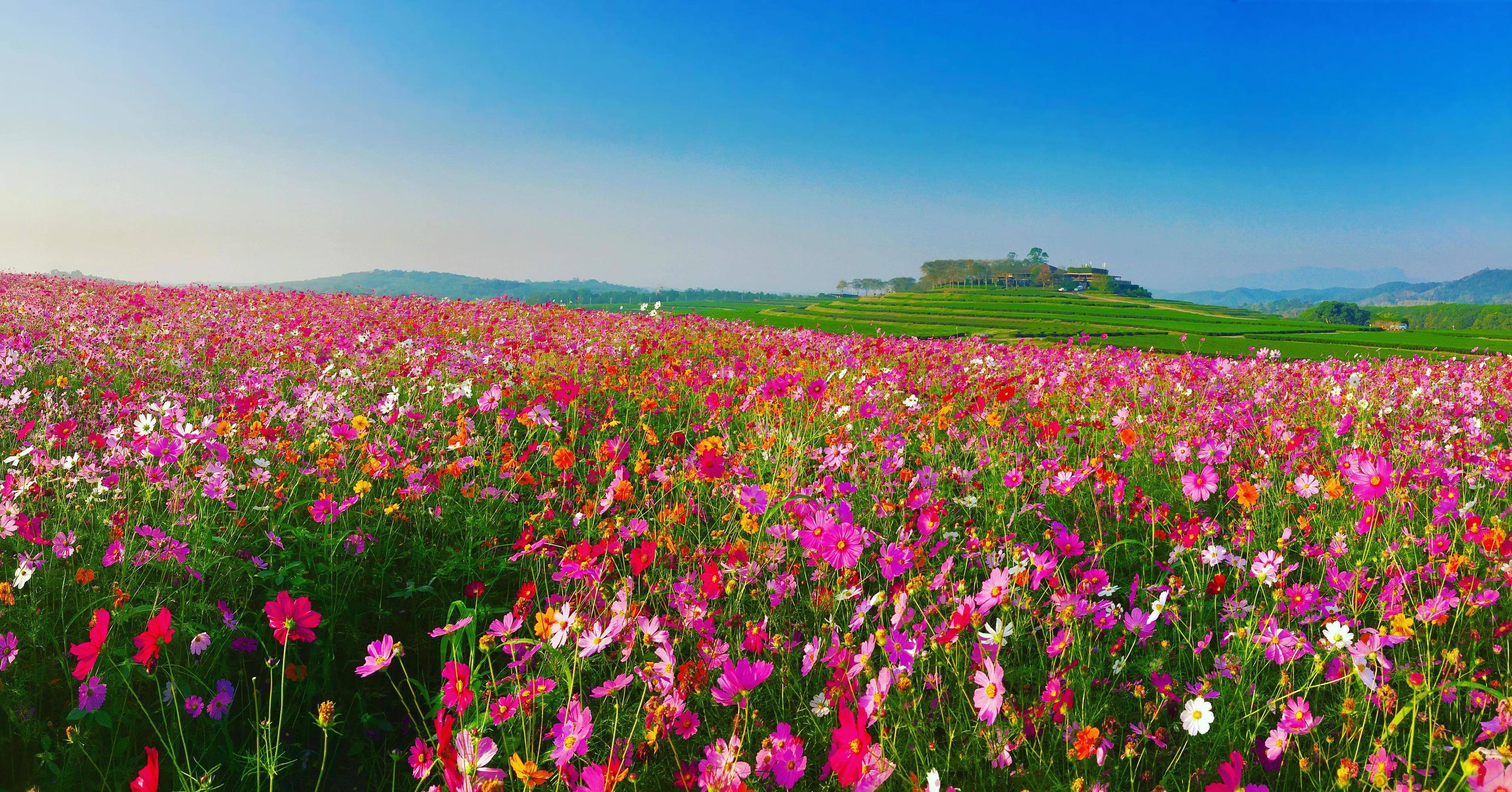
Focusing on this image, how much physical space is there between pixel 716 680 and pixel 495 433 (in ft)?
10.1

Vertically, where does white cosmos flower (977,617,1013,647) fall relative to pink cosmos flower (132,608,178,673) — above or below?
below

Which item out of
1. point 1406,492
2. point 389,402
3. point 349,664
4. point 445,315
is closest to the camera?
point 349,664

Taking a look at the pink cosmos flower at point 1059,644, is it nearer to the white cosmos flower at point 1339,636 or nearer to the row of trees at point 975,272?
the white cosmos flower at point 1339,636

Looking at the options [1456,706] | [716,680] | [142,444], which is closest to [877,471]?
[716,680]

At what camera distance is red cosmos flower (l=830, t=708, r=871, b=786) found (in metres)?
1.23

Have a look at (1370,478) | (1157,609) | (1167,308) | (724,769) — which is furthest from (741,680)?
(1167,308)

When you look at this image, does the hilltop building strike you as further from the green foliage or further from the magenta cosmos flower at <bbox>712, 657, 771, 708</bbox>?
the magenta cosmos flower at <bbox>712, 657, 771, 708</bbox>

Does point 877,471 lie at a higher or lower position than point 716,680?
higher

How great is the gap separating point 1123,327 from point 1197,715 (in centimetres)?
3971

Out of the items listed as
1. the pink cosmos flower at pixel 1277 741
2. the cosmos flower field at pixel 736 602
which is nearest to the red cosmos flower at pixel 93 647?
the cosmos flower field at pixel 736 602

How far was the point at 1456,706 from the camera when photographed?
195cm

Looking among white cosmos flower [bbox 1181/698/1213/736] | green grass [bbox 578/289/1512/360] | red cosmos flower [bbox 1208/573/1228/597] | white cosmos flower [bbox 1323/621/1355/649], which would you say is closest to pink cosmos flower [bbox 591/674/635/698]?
white cosmos flower [bbox 1181/698/1213/736]

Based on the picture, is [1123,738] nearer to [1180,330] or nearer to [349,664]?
[349,664]

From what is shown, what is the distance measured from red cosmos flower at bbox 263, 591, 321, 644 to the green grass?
36.6 feet
